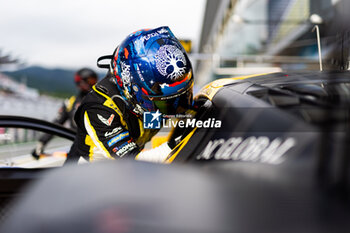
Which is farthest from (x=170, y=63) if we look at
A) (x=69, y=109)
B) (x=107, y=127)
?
Result: (x=69, y=109)

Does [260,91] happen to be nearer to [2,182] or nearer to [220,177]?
[220,177]

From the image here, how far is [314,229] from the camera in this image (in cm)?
54

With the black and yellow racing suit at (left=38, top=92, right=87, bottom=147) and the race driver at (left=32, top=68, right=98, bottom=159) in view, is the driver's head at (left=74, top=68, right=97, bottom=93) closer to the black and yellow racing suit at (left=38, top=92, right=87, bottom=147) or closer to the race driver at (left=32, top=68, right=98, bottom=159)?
the race driver at (left=32, top=68, right=98, bottom=159)

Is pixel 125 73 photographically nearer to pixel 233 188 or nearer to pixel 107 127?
pixel 107 127

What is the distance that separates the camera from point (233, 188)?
22.5 inches

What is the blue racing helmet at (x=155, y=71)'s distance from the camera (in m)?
1.41

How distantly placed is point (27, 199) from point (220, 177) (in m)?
0.32

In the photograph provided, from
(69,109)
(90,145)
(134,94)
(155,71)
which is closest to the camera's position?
(155,71)

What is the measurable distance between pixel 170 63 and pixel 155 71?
0.07 meters

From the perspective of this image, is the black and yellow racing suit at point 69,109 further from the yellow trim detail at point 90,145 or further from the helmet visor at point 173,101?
the helmet visor at point 173,101

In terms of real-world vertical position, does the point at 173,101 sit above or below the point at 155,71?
below

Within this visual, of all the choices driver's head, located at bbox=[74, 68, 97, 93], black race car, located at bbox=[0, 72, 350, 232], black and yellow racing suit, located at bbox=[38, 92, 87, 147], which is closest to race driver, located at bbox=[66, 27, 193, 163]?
black race car, located at bbox=[0, 72, 350, 232]

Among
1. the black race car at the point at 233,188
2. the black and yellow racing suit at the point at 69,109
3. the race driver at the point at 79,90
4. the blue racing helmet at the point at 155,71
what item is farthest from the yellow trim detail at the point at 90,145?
the black and yellow racing suit at the point at 69,109

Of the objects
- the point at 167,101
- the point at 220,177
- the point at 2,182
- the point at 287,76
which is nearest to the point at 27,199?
the point at 220,177
